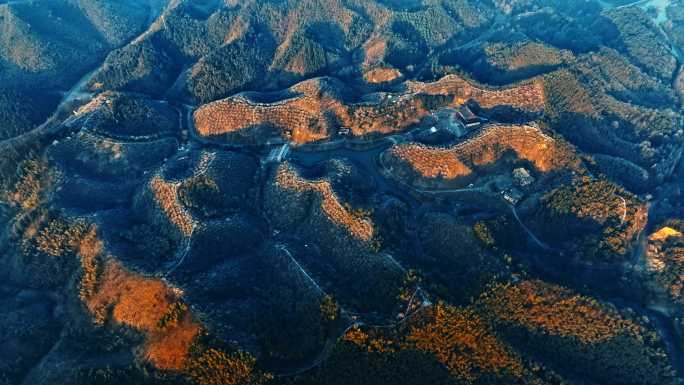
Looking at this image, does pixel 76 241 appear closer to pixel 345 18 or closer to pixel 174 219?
pixel 174 219

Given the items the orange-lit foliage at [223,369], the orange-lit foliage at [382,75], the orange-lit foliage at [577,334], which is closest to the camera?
the orange-lit foliage at [223,369]

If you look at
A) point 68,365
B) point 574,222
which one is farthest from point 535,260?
point 68,365

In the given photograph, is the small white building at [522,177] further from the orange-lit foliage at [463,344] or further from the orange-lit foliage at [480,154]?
the orange-lit foliage at [463,344]

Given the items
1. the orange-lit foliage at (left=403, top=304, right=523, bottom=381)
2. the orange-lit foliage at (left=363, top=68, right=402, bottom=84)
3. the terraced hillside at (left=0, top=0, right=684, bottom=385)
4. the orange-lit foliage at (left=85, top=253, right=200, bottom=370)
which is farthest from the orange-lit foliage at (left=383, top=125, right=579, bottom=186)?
the orange-lit foliage at (left=85, top=253, right=200, bottom=370)

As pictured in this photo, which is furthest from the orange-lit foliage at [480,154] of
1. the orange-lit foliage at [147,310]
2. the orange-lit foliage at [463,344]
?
the orange-lit foliage at [147,310]

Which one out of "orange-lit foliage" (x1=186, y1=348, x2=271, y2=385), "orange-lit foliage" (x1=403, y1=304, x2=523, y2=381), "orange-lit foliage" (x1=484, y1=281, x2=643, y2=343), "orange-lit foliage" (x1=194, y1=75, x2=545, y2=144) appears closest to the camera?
"orange-lit foliage" (x1=186, y1=348, x2=271, y2=385)

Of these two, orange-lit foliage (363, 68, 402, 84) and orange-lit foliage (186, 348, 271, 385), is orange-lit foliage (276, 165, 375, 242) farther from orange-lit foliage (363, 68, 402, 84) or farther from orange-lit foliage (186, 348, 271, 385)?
orange-lit foliage (363, 68, 402, 84)

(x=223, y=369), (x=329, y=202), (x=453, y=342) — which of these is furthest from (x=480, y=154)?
(x=223, y=369)

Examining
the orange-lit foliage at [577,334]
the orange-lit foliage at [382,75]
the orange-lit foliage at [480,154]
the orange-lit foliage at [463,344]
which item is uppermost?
the orange-lit foliage at [382,75]

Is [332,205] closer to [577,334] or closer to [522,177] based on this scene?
[522,177]
